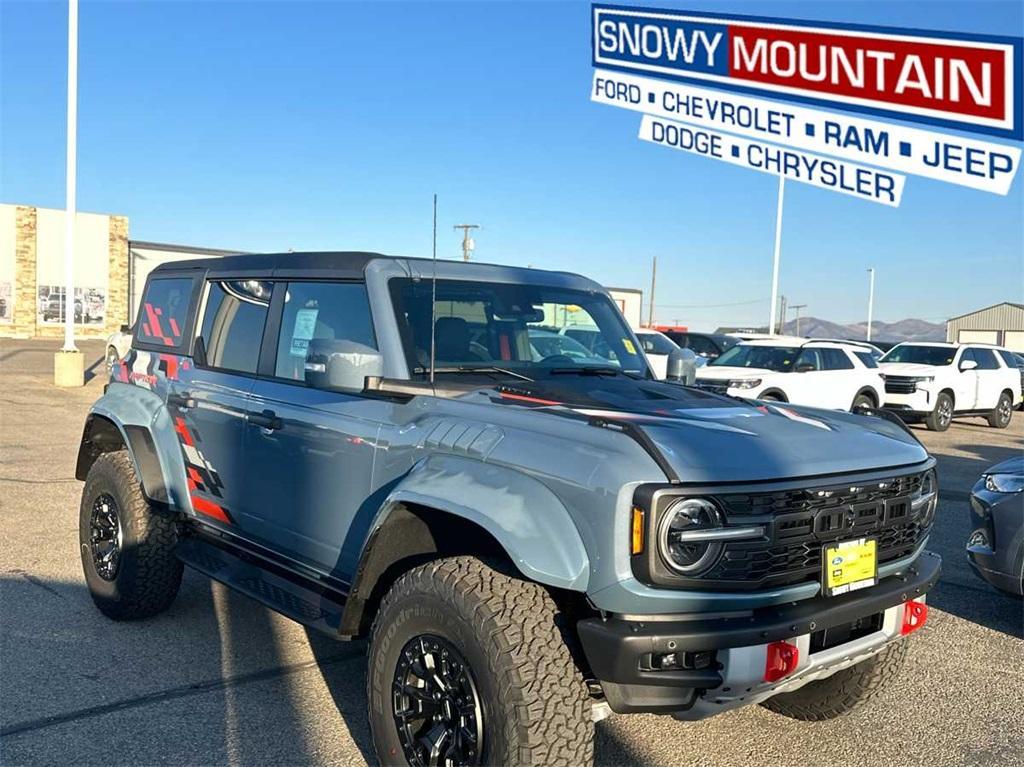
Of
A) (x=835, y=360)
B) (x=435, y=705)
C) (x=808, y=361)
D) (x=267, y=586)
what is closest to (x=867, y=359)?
(x=835, y=360)

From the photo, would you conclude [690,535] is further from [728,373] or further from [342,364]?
[728,373]

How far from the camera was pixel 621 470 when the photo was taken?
266cm

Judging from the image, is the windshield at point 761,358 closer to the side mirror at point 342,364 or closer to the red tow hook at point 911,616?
the red tow hook at point 911,616

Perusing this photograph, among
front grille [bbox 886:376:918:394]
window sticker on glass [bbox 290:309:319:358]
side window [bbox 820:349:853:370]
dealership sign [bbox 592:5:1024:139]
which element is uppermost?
dealership sign [bbox 592:5:1024:139]

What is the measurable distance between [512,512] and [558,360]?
1.43 metres

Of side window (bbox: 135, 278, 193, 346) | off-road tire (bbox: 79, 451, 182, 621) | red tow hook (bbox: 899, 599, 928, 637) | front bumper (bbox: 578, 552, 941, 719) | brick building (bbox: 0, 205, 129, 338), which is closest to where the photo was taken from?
front bumper (bbox: 578, 552, 941, 719)

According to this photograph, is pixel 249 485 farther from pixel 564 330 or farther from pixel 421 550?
pixel 564 330

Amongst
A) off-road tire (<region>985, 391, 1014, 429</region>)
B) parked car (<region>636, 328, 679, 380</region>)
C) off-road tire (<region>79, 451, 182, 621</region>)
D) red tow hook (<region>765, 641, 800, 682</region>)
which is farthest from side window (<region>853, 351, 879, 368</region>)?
red tow hook (<region>765, 641, 800, 682</region>)

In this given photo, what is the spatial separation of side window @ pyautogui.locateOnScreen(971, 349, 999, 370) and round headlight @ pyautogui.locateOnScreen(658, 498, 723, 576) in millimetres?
17323

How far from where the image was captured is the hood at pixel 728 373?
1371cm

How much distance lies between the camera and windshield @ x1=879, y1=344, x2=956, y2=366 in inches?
685

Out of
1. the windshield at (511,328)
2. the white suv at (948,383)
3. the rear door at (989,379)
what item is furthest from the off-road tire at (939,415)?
the windshield at (511,328)

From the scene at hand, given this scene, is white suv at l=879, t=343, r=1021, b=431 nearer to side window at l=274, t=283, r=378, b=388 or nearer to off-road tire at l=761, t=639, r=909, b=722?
off-road tire at l=761, t=639, r=909, b=722

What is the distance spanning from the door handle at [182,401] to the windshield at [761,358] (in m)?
11.2
